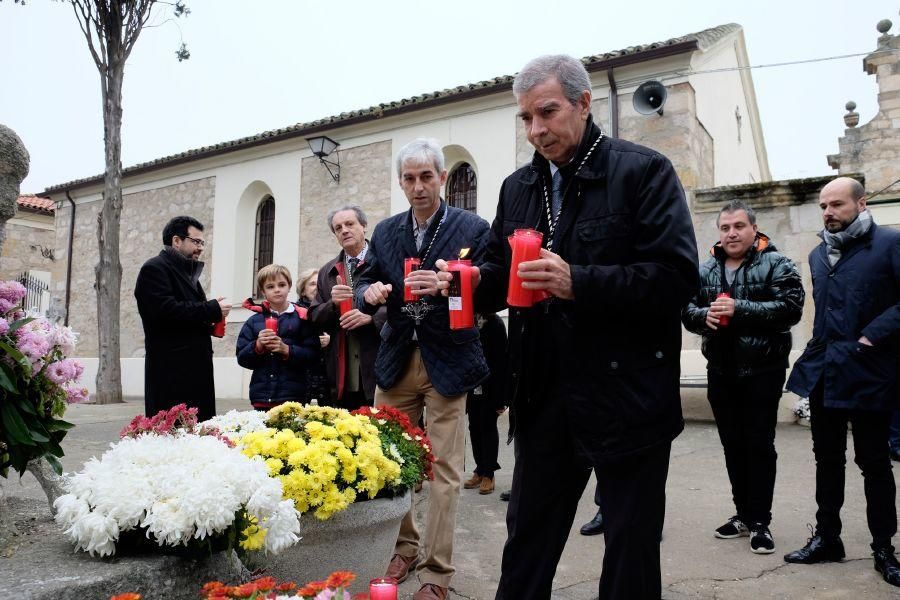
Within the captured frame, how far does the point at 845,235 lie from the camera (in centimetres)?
364

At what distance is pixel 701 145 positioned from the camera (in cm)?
1112

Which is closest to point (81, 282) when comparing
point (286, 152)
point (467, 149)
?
point (286, 152)

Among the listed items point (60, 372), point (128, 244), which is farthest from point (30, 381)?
point (128, 244)

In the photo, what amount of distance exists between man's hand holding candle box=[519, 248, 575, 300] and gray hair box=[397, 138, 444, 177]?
1570mm

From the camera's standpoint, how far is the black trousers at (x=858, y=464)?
333 centimetres

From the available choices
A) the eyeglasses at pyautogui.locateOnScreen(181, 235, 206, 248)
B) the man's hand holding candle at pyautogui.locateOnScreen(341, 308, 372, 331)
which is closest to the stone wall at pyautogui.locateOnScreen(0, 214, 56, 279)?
the eyeglasses at pyautogui.locateOnScreen(181, 235, 206, 248)

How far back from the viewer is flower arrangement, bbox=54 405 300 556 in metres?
1.95

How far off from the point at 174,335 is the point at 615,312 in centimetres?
345

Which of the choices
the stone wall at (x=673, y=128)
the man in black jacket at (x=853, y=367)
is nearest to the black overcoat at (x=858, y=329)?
the man in black jacket at (x=853, y=367)

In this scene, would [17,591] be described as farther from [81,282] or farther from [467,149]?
[81,282]

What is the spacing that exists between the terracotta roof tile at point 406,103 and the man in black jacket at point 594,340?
9.10m

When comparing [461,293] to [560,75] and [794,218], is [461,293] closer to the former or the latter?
[560,75]

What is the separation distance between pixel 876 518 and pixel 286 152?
13.3m

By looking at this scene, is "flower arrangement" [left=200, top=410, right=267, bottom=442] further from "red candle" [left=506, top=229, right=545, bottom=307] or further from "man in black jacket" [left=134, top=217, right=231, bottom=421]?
"red candle" [left=506, top=229, right=545, bottom=307]
